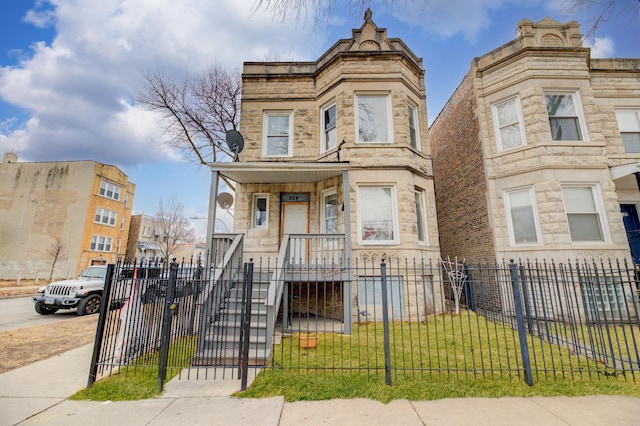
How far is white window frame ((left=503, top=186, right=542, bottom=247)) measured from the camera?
28.4 feet

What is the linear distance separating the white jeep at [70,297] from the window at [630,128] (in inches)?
748

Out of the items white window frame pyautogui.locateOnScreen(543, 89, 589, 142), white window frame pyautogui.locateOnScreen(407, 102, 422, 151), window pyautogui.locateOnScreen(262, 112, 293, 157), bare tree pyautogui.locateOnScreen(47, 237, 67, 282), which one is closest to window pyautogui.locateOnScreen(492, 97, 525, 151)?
white window frame pyautogui.locateOnScreen(543, 89, 589, 142)

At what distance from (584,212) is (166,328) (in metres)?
11.4

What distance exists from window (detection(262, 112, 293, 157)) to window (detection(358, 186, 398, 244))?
3463 millimetres

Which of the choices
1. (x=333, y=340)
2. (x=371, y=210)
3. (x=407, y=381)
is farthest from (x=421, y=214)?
(x=407, y=381)

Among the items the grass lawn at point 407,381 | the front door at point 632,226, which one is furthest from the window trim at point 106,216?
the front door at point 632,226

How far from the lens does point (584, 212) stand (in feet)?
28.3

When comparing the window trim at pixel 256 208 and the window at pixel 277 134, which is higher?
the window at pixel 277 134

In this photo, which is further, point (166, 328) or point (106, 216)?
point (106, 216)

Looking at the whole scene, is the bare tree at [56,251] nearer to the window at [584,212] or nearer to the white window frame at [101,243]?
the white window frame at [101,243]

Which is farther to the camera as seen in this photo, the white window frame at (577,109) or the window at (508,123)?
the window at (508,123)

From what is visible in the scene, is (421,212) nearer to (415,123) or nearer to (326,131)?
(415,123)

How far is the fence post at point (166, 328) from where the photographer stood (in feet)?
13.7

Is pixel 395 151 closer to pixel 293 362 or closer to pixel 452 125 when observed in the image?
pixel 452 125
